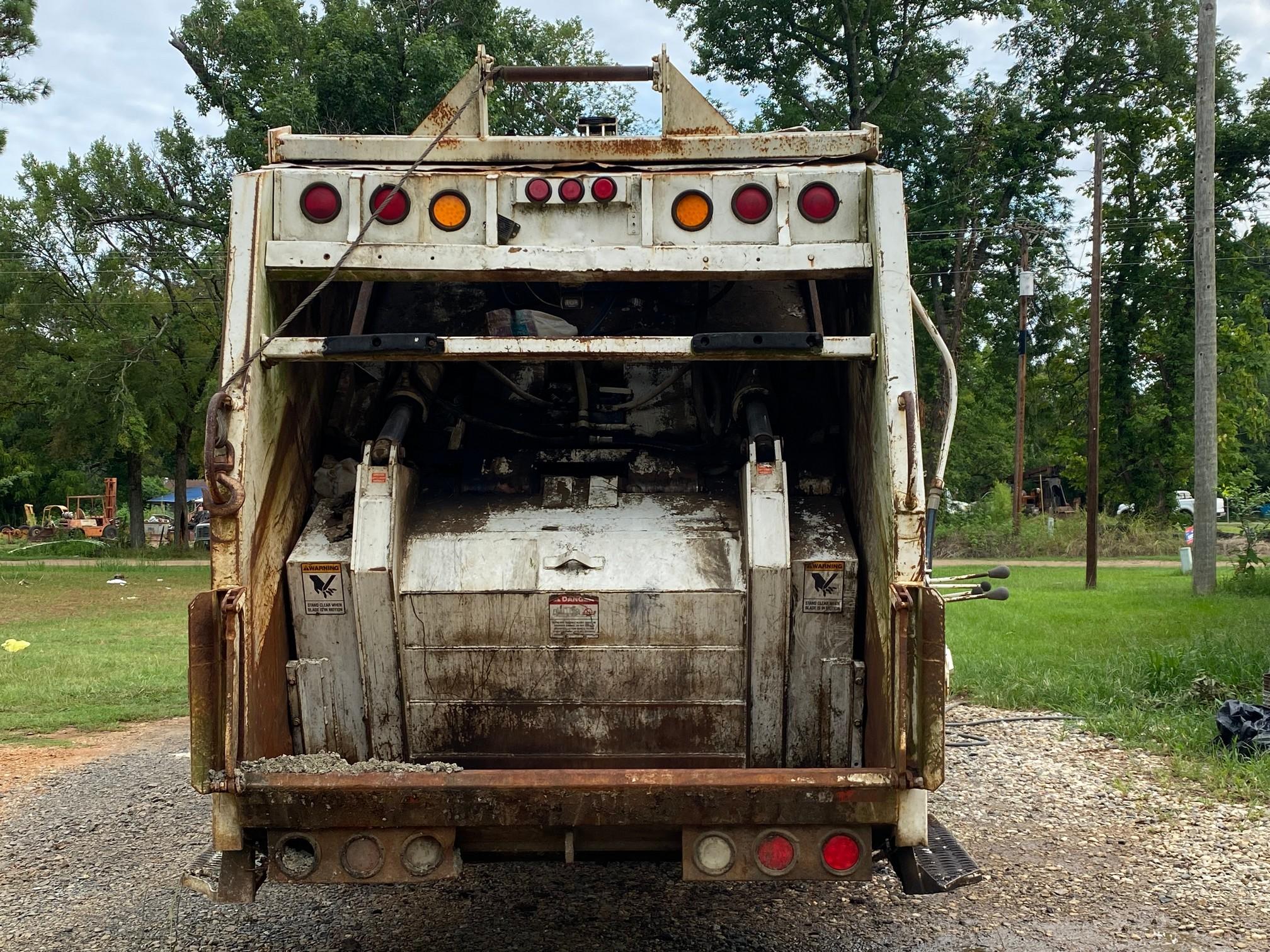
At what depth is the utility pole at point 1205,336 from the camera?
12844 mm

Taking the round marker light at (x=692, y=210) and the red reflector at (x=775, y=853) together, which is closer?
the red reflector at (x=775, y=853)

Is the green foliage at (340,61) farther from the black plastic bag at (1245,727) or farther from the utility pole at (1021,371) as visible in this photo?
the black plastic bag at (1245,727)

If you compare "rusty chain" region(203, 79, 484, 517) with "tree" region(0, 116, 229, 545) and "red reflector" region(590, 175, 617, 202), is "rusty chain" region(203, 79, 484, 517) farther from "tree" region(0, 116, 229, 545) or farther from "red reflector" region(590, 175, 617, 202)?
"tree" region(0, 116, 229, 545)

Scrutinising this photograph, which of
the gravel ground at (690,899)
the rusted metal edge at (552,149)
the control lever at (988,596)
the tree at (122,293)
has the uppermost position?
the tree at (122,293)

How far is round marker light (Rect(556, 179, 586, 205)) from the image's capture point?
123 inches

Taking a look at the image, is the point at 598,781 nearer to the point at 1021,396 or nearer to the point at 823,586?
the point at 823,586

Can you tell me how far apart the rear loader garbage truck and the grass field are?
3.05 metres

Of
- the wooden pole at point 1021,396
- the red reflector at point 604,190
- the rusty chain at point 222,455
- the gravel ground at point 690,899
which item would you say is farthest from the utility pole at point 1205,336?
the wooden pole at point 1021,396

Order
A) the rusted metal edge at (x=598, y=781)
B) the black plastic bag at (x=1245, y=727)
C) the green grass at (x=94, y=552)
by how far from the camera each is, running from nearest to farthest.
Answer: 1. the rusted metal edge at (x=598, y=781)
2. the black plastic bag at (x=1245, y=727)
3. the green grass at (x=94, y=552)

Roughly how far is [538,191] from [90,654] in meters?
8.93

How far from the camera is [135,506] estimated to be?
95.5 feet

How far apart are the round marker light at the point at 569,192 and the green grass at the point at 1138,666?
4079 millimetres

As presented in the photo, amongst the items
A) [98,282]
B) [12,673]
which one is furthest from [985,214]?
[12,673]

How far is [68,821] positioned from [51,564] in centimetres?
2196
